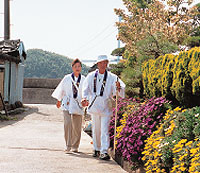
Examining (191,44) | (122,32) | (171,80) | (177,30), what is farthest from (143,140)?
(122,32)

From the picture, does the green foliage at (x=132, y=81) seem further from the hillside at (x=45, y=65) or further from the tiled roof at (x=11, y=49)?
the hillside at (x=45, y=65)

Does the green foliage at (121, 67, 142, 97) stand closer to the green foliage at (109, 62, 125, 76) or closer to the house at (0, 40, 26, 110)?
the green foliage at (109, 62, 125, 76)

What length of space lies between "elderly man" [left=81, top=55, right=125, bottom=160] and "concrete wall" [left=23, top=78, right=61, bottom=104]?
21.3 metres

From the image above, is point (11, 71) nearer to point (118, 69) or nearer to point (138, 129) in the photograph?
point (118, 69)

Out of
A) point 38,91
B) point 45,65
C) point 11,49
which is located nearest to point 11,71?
point 11,49

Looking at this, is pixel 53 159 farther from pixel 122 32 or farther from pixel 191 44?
pixel 122 32

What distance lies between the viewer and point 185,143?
18.0ft

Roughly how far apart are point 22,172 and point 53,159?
1.34m

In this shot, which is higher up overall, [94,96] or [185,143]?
[94,96]

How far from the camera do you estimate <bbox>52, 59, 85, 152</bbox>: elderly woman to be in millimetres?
9047

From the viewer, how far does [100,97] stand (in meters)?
8.42

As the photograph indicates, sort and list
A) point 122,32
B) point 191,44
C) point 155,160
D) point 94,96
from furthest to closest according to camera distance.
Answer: point 122,32 < point 191,44 < point 94,96 < point 155,160

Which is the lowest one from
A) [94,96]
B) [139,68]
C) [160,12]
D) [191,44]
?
[94,96]

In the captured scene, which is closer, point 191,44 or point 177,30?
point 191,44
